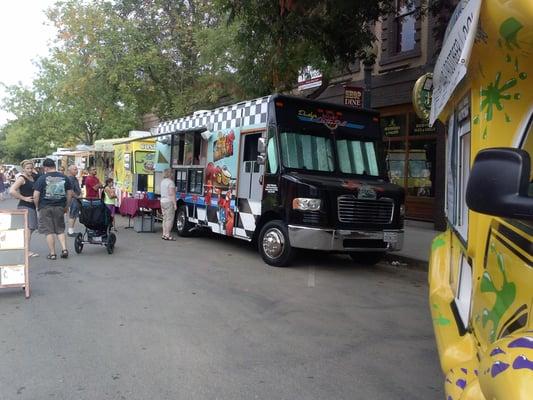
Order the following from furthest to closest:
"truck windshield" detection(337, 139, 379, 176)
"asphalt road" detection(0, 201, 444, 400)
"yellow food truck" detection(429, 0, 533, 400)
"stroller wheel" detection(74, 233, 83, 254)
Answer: "stroller wheel" detection(74, 233, 83, 254), "truck windshield" detection(337, 139, 379, 176), "asphalt road" detection(0, 201, 444, 400), "yellow food truck" detection(429, 0, 533, 400)

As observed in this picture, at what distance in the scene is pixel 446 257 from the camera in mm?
4059

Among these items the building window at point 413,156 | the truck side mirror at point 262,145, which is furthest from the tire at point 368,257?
the building window at point 413,156

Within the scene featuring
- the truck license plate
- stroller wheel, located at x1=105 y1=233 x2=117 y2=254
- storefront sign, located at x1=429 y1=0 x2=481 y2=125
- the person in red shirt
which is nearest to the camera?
storefront sign, located at x1=429 y1=0 x2=481 y2=125

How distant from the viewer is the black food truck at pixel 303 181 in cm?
845

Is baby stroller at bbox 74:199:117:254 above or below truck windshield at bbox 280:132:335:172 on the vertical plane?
below

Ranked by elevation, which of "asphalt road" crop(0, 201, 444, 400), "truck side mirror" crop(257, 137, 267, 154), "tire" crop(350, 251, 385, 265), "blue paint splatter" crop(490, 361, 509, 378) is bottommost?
"asphalt road" crop(0, 201, 444, 400)

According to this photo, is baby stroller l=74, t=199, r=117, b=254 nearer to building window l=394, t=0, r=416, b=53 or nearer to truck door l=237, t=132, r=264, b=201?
truck door l=237, t=132, r=264, b=201

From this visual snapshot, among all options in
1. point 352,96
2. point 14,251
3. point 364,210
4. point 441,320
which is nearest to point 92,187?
point 14,251

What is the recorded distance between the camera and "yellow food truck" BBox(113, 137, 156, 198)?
1689cm

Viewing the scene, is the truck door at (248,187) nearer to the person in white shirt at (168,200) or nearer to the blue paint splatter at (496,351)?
the person in white shirt at (168,200)

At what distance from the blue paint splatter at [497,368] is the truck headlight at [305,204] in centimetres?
668

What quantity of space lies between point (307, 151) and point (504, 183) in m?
7.55

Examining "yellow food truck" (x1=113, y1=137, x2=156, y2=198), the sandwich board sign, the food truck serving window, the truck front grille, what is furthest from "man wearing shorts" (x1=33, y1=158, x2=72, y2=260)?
"yellow food truck" (x1=113, y1=137, x2=156, y2=198)

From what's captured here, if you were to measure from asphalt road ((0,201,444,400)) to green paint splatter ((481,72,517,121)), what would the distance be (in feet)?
7.55
